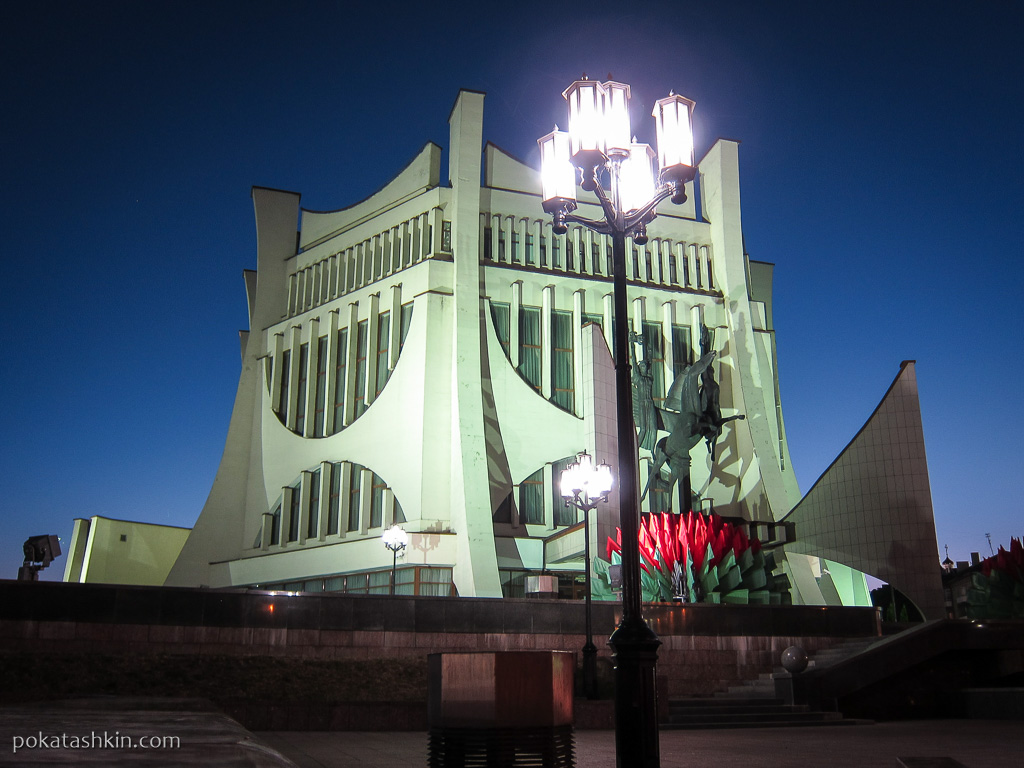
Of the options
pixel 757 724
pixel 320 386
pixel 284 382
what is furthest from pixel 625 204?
pixel 284 382

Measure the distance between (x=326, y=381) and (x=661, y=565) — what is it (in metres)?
17.5

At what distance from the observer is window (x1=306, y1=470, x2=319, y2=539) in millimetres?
31781

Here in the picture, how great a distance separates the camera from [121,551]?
3562 centimetres

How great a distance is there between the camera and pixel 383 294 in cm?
3148

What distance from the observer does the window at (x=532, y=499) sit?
3002cm

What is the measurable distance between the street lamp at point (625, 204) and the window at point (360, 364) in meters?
23.5

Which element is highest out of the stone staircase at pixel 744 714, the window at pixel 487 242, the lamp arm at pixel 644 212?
the window at pixel 487 242

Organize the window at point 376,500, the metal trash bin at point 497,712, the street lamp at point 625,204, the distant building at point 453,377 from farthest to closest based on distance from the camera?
the window at point 376,500 → the distant building at point 453,377 → the street lamp at point 625,204 → the metal trash bin at point 497,712


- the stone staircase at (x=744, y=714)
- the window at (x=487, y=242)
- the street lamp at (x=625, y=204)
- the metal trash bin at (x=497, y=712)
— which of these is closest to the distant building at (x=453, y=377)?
the window at (x=487, y=242)

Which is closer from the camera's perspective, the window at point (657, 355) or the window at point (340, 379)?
the window at point (340, 379)

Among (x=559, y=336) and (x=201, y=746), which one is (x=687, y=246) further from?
(x=201, y=746)

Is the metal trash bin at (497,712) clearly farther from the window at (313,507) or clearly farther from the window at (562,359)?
the window at (313,507)

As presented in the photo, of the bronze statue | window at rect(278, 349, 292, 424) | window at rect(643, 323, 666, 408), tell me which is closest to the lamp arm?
the bronze statue

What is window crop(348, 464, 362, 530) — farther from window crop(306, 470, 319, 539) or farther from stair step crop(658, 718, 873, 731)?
stair step crop(658, 718, 873, 731)
